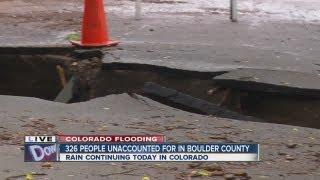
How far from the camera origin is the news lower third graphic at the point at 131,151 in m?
4.05

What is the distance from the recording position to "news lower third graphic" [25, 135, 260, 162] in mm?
4055

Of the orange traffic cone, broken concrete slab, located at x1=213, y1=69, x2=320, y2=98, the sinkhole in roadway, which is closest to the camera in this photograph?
broken concrete slab, located at x1=213, y1=69, x2=320, y2=98

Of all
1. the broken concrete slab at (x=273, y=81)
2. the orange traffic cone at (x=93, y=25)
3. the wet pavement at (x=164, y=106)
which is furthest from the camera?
the orange traffic cone at (x=93, y=25)

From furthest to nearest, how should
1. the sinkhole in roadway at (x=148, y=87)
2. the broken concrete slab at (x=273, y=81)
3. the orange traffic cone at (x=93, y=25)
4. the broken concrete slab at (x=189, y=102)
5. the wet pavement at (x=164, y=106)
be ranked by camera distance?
the orange traffic cone at (x=93, y=25) → the sinkhole in roadway at (x=148, y=87) → the broken concrete slab at (x=273, y=81) → the broken concrete slab at (x=189, y=102) → the wet pavement at (x=164, y=106)

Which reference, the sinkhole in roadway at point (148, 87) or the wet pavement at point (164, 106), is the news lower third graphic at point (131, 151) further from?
the sinkhole in roadway at point (148, 87)

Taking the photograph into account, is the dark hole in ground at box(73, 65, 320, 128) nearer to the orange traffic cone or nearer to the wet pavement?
the wet pavement

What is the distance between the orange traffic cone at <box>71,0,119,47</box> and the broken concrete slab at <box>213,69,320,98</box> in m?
1.83

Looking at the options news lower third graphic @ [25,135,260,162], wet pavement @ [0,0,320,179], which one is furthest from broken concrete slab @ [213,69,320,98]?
news lower third graphic @ [25,135,260,162]

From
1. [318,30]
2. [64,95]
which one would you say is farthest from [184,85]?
[318,30]

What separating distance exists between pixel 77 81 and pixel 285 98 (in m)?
2.47

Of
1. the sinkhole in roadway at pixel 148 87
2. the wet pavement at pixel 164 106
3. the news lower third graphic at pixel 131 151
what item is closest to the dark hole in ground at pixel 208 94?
the sinkhole in roadway at pixel 148 87

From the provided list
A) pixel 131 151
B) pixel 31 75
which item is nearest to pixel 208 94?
pixel 131 151

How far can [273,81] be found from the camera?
605 cm

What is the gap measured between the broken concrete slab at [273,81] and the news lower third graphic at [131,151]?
1.69 metres
